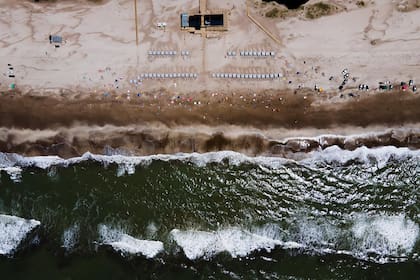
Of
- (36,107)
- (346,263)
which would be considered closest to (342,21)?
(346,263)

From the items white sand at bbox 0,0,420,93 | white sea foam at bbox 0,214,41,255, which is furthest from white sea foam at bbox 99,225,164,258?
white sand at bbox 0,0,420,93

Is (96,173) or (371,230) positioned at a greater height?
(96,173)

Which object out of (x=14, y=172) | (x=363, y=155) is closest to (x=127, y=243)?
(x=14, y=172)

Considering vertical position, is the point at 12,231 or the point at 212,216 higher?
the point at 212,216

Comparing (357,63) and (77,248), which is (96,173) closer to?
(77,248)

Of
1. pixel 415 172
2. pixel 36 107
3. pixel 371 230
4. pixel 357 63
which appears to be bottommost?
pixel 371 230

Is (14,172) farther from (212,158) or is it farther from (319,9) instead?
(319,9)
